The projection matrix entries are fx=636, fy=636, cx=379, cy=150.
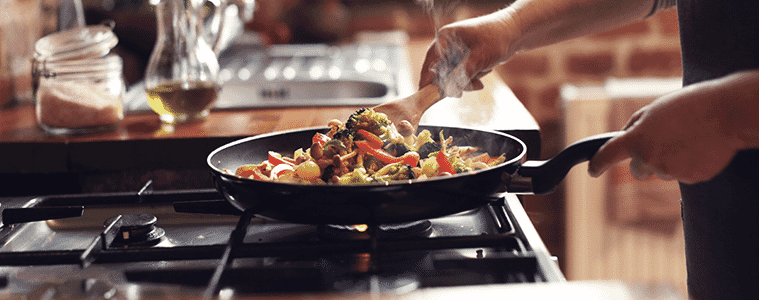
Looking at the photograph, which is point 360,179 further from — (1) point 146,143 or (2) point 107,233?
(1) point 146,143


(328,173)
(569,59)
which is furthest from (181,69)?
(569,59)

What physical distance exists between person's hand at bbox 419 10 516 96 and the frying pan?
12.3 inches

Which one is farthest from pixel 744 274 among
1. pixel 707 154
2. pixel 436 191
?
pixel 436 191

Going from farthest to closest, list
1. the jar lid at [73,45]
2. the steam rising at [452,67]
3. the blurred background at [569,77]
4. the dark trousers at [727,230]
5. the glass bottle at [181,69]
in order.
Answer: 1. the blurred background at [569,77]
2. the glass bottle at [181,69]
3. the jar lid at [73,45]
4. the steam rising at [452,67]
5. the dark trousers at [727,230]

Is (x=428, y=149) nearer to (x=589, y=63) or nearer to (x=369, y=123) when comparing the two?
(x=369, y=123)

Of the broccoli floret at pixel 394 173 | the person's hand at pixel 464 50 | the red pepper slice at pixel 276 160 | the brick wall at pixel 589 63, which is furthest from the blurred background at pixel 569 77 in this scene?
the red pepper slice at pixel 276 160

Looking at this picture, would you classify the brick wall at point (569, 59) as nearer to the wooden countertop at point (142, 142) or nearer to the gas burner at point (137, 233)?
the wooden countertop at point (142, 142)

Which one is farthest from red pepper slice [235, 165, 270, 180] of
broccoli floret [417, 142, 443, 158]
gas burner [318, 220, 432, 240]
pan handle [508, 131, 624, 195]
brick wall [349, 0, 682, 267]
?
brick wall [349, 0, 682, 267]

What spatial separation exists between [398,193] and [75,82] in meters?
0.86

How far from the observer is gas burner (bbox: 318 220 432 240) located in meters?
0.84

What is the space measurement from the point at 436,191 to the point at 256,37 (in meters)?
2.19

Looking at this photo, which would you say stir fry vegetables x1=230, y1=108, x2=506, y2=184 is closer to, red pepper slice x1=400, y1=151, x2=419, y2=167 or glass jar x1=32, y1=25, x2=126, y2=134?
red pepper slice x1=400, y1=151, x2=419, y2=167

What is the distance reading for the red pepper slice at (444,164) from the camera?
84 centimetres

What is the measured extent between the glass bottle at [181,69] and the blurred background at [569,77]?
1.10 ft
